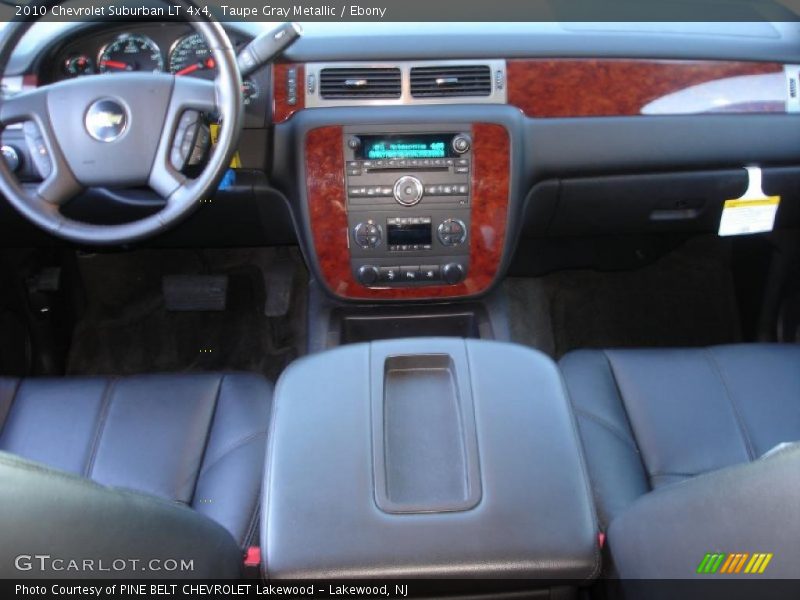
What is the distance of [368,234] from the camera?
6.32 feet

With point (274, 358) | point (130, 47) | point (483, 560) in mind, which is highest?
point (130, 47)

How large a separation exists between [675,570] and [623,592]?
0.17 meters

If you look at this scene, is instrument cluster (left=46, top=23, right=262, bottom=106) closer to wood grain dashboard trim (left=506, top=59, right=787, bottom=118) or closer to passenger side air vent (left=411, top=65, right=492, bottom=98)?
passenger side air vent (left=411, top=65, right=492, bottom=98)

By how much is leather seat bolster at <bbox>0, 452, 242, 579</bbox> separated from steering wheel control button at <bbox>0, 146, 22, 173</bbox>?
→ 1.07 meters

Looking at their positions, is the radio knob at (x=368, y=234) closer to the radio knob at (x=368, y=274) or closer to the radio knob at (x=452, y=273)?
the radio knob at (x=368, y=274)

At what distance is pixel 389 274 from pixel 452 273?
0.55 ft

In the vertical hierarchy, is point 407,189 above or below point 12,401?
above

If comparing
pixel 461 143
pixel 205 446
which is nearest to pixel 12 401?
pixel 205 446

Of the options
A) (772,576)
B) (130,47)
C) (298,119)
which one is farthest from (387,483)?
(130,47)

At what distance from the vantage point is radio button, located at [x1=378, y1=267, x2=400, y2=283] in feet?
6.49

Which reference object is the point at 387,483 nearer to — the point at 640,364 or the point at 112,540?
the point at 112,540

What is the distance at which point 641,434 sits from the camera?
5.08ft

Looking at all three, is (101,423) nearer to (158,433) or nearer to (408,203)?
(158,433)

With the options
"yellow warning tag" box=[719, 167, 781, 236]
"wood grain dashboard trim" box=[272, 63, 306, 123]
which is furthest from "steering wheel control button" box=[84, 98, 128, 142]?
"yellow warning tag" box=[719, 167, 781, 236]
